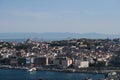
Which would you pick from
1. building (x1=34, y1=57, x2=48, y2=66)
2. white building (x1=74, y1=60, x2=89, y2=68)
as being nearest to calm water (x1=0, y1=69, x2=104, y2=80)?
white building (x1=74, y1=60, x2=89, y2=68)

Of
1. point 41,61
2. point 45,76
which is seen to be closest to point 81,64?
point 41,61

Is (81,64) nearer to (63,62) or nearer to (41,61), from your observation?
(63,62)

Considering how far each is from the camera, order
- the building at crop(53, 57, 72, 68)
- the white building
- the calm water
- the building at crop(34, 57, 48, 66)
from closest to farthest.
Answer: the calm water → the white building → the building at crop(53, 57, 72, 68) → the building at crop(34, 57, 48, 66)

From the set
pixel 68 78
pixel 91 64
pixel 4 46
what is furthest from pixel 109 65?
pixel 4 46

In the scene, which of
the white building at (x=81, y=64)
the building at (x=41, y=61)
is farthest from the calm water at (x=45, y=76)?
the building at (x=41, y=61)

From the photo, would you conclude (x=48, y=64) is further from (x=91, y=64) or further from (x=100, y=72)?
(x=100, y=72)

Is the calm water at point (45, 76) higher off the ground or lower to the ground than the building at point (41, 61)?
lower

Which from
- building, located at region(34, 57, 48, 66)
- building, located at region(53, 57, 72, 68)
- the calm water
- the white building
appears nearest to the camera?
the calm water

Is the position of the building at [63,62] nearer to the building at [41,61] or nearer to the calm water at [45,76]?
the building at [41,61]

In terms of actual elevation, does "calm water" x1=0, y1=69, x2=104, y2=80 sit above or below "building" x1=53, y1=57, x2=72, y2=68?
below

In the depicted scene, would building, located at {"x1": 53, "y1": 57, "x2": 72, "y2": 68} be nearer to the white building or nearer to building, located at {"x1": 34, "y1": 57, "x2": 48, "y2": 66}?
the white building

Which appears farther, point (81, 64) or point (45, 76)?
point (81, 64)

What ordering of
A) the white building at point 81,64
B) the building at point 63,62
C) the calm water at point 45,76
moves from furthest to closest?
the building at point 63,62 → the white building at point 81,64 → the calm water at point 45,76
